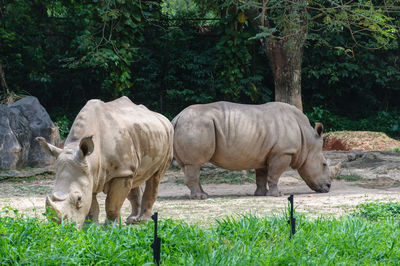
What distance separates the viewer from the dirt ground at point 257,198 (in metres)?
6.95

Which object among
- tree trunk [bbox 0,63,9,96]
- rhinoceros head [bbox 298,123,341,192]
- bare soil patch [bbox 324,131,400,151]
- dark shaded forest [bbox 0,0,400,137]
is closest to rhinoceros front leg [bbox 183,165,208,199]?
rhinoceros head [bbox 298,123,341,192]

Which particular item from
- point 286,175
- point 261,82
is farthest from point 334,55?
point 286,175

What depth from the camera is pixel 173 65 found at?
16.2m

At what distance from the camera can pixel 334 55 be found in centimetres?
1652

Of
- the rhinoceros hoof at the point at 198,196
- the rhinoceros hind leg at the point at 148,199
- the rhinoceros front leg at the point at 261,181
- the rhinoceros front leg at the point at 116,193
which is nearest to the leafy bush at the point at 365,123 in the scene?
the rhinoceros front leg at the point at 261,181

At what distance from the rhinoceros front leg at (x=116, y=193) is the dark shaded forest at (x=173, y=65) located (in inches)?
330

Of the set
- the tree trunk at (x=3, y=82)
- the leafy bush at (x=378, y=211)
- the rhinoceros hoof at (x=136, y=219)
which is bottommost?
the rhinoceros hoof at (x=136, y=219)

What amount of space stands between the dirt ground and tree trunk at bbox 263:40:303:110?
1563mm

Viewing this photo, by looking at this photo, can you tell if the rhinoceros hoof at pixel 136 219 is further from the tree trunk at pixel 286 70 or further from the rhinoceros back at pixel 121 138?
the tree trunk at pixel 286 70

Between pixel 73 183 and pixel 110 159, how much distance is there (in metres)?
0.79

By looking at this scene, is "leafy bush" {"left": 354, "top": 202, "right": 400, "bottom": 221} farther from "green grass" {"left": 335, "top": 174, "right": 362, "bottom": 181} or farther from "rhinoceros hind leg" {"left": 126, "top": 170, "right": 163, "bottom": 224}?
"green grass" {"left": 335, "top": 174, "right": 362, "bottom": 181}

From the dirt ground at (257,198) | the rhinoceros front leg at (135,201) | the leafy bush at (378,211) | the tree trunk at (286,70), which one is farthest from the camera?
the tree trunk at (286,70)

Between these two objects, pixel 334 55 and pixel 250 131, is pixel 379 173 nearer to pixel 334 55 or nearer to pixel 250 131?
pixel 250 131

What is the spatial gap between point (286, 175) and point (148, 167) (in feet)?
19.2
